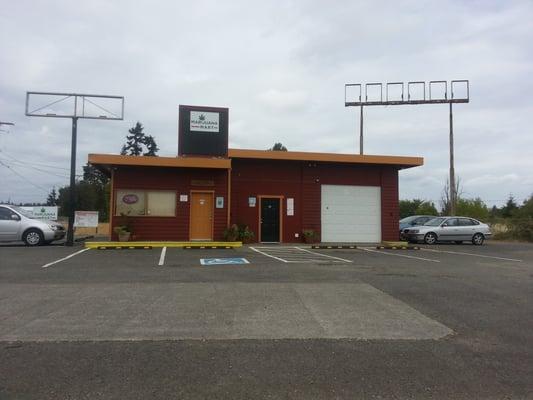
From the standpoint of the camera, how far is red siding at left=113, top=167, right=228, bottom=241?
20.5 metres

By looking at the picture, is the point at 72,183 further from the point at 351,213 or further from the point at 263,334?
the point at 263,334

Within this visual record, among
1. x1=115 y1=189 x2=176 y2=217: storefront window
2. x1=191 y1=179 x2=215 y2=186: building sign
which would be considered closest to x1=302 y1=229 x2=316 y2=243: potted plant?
x1=191 y1=179 x2=215 y2=186: building sign

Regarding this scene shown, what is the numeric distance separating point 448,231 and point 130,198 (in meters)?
15.0

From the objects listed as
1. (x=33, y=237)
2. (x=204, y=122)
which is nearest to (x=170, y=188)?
(x=204, y=122)

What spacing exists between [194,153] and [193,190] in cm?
161

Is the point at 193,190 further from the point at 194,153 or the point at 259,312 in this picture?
the point at 259,312

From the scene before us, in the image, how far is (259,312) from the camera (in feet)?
24.6

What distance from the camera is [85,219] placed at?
68.8 feet

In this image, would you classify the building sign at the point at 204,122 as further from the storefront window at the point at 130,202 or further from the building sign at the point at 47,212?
the building sign at the point at 47,212

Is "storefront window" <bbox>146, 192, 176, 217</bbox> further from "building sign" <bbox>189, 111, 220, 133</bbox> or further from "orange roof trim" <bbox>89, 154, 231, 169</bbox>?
"building sign" <bbox>189, 111, 220, 133</bbox>

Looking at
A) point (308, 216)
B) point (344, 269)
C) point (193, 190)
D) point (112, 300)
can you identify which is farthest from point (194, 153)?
point (112, 300)

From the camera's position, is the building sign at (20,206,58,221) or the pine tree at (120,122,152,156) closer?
the building sign at (20,206,58,221)

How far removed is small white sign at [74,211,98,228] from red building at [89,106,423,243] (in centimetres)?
133

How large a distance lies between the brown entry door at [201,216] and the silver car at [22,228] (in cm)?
563
